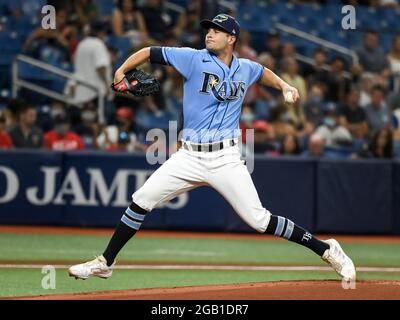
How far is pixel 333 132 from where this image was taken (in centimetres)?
1493

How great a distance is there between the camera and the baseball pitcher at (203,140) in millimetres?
7535

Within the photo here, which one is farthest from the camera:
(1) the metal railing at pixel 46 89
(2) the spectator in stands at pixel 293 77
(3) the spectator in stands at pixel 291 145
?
(2) the spectator in stands at pixel 293 77

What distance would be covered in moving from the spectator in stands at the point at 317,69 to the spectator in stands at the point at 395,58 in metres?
1.16

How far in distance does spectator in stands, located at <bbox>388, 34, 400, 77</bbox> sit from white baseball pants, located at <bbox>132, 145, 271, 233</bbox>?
9.66m

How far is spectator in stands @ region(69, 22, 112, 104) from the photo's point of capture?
14461 millimetres

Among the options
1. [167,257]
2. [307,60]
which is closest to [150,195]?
[167,257]

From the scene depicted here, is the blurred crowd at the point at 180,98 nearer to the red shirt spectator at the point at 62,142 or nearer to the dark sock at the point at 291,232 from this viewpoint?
the red shirt spectator at the point at 62,142

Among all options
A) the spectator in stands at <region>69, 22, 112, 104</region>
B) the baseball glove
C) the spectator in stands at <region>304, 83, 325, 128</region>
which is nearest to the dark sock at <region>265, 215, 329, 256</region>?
the baseball glove

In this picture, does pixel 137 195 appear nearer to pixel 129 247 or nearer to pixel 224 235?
pixel 129 247

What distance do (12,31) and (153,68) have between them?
2.56m

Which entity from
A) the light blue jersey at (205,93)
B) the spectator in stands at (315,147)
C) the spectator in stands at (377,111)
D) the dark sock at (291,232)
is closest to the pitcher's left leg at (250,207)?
the dark sock at (291,232)

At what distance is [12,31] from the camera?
620 inches

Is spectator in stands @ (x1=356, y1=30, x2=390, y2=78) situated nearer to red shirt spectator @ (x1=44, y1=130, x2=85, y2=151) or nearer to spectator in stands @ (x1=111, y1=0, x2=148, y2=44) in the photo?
spectator in stands @ (x1=111, y1=0, x2=148, y2=44)

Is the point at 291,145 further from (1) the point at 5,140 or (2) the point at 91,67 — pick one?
(1) the point at 5,140
